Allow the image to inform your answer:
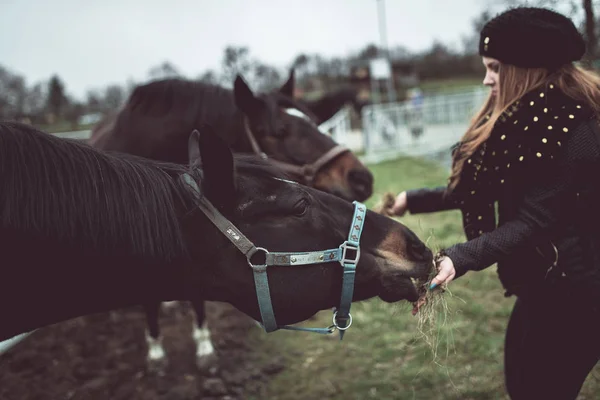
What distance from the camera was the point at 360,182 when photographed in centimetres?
398

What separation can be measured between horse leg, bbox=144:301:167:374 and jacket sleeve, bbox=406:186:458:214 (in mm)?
2470

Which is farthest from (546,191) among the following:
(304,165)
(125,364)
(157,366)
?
(125,364)

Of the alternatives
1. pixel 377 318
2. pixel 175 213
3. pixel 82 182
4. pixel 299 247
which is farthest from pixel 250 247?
pixel 377 318

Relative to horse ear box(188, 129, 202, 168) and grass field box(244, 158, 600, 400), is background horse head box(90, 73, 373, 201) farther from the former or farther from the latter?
horse ear box(188, 129, 202, 168)

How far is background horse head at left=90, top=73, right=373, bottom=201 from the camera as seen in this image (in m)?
3.67

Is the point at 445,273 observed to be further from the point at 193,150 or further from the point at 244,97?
the point at 244,97

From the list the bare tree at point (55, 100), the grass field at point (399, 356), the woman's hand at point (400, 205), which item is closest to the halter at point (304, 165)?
the grass field at point (399, 356)

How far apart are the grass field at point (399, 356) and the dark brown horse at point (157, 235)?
116cm

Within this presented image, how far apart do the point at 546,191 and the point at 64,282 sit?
6.10 feet

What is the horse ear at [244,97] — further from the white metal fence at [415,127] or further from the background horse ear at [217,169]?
the white metal fence at [415,127]

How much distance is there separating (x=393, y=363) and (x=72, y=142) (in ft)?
9.39

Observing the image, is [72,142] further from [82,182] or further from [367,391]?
[367,391]

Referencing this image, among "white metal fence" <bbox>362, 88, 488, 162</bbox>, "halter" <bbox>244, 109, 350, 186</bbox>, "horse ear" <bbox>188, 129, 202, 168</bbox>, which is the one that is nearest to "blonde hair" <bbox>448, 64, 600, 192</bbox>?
"horse ear" <bbox>188, 129, 202, 168</bbox>

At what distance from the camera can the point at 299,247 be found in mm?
1704
